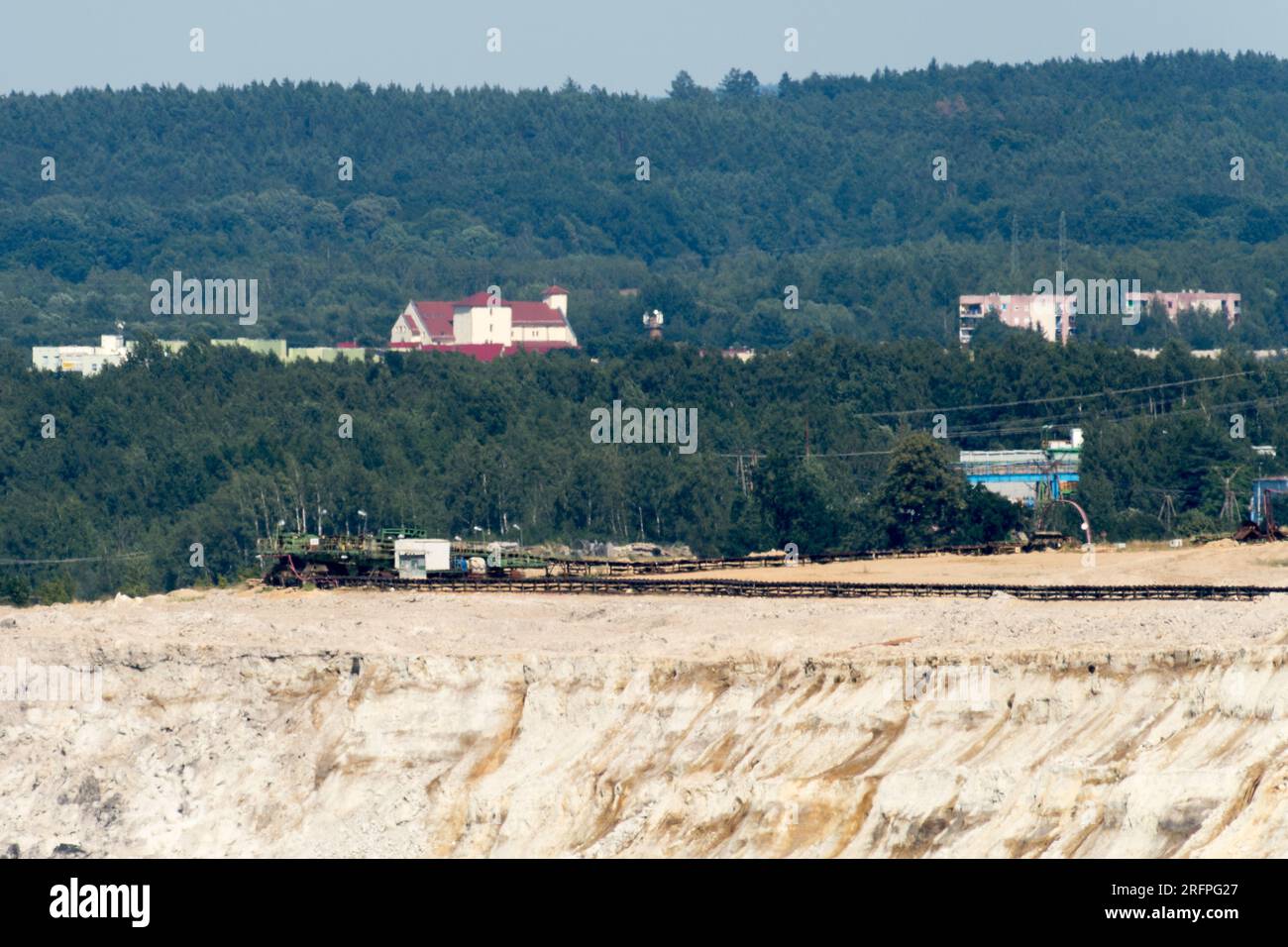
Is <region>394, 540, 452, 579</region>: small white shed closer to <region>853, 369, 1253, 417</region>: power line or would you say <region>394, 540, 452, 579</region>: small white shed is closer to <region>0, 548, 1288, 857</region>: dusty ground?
<region>0, 548, 1288, 857</region>: dusty ground

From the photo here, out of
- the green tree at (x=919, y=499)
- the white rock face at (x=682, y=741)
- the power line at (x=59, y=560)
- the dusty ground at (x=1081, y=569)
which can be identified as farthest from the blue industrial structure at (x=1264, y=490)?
the power line at (x=59, y=560)

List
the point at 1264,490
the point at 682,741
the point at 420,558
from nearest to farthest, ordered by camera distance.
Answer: the point at 682,741, the point at 420,558, the point at 1264,490

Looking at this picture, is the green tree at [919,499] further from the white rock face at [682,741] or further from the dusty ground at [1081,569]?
the white rock face at [682,741]

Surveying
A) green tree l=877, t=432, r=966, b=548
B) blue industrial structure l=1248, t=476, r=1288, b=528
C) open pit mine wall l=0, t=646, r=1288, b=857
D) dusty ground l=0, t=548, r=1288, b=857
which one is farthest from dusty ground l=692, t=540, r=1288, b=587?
blue industrial structure l=1248, t=476, r=1288, b=528

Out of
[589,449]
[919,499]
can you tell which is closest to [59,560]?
[589,449]

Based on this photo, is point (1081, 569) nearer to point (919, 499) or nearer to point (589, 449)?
point (919, 499)
